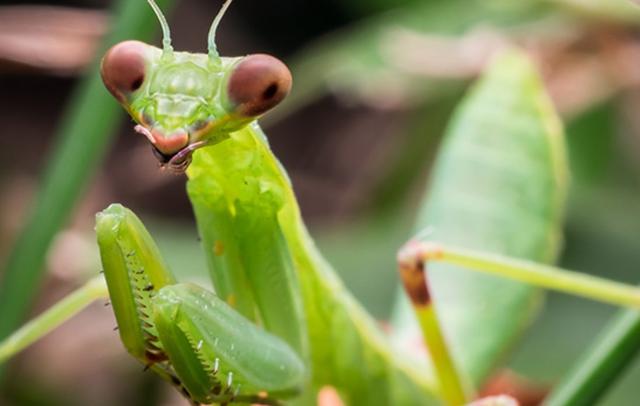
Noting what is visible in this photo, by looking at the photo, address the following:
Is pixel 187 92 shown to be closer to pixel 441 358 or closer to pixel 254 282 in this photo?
pixel 254 282

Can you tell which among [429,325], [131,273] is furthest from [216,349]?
[429,325]

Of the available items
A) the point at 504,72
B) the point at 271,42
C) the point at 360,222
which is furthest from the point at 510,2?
the point at 271,42

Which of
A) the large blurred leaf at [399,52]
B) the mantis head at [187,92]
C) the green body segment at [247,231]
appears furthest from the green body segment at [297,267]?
the large blurred leaf at [399,52]

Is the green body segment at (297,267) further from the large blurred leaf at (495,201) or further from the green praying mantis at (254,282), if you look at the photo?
the large blurred leaf at (495,201)

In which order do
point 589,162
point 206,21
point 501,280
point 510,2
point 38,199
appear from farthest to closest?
point 206,21 < point 589,162 < point 510,2 < point 501,280 < point 38,199

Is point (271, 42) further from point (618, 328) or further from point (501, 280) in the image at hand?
point (618, 328)

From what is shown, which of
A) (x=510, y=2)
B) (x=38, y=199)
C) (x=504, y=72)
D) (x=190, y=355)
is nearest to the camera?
(x=190, y=355)
